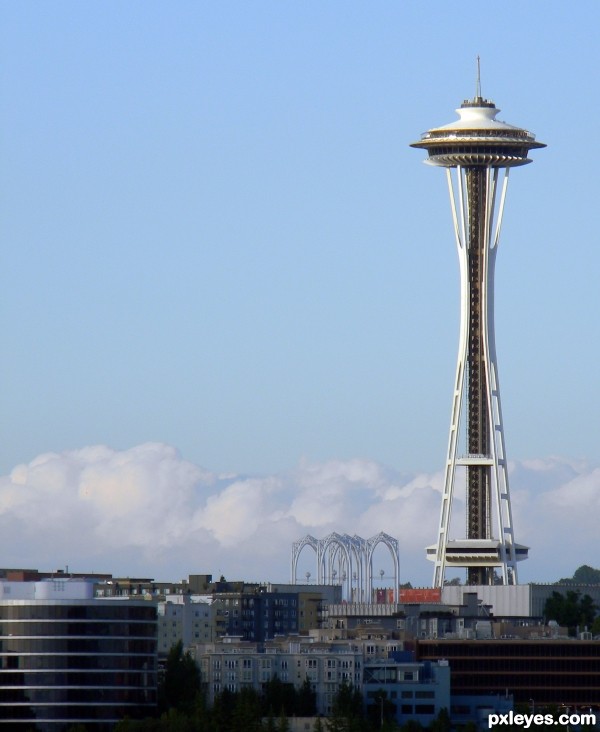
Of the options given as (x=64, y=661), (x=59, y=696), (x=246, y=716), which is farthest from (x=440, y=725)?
(x=64, y=661)

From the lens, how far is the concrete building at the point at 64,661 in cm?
18600

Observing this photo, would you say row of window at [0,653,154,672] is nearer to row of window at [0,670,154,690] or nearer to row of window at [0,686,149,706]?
row of window at [0,670,154,690]

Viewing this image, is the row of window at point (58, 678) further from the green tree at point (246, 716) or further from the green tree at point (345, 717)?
the green tree at point (345, 717)

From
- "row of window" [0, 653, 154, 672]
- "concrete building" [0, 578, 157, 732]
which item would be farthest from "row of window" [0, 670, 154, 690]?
"row of window" [0, 653, 154, 672]

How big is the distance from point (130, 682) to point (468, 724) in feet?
78.1

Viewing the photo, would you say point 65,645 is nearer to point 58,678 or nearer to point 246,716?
point 58,678

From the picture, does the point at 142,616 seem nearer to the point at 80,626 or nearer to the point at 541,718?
the point at 80,626

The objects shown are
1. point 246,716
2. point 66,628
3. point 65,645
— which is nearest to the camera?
point 65,645

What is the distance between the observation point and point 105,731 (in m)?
187

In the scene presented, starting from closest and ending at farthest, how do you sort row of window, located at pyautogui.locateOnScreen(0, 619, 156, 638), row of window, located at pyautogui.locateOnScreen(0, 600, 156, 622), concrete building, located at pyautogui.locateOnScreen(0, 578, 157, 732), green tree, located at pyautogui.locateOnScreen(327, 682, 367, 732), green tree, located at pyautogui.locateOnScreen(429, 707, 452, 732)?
concrete building, located at pyautogui.locateOnScreen(0, 578, 157, 732)
row of window, located at pyautogui.locateOnScreen(0, 619, 156, 638)
row of window, located at pyautogui.locateOnScreen(0, 600, 156, 622)
green tree, located at pyautogui.locateOnScreen(327, 682, 367, 732)
green tree, located at pyautogui.locateOnScreen(429, 707, 452, 732)

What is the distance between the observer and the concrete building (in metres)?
186

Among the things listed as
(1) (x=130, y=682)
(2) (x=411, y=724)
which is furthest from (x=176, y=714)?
(2) (x=411, y=724)

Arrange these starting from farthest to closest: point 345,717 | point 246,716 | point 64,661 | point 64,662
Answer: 1. point 345,717
2. point 246,716
3. point 64,662
4. point 64,661

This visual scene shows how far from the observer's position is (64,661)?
610 ft
